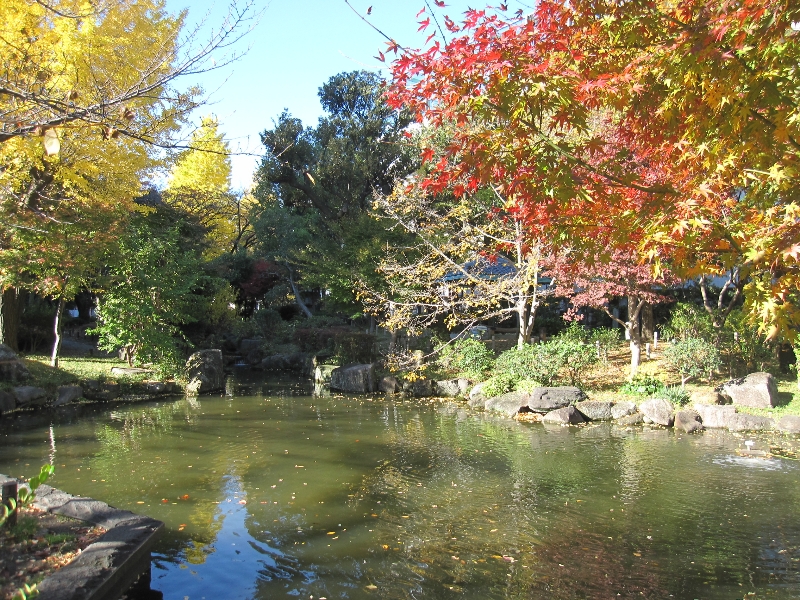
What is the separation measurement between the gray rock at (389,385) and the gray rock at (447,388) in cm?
98

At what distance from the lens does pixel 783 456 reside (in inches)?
307

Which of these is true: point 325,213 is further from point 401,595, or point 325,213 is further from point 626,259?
point 401,595

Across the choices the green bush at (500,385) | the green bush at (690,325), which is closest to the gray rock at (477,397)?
the green bush at (500,385)

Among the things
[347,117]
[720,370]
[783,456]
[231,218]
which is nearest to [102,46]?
[783,456]

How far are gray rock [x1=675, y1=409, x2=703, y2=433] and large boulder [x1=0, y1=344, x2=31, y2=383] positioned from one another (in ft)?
38.8

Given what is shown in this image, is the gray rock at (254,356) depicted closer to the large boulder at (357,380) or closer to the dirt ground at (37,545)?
the large boulder at (357,380)

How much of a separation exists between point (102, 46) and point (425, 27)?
808 cm

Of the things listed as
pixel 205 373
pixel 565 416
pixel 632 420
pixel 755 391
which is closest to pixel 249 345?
pixel 205 373

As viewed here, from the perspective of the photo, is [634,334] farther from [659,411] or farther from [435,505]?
[435,505]

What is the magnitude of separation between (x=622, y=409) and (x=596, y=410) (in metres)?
0.43

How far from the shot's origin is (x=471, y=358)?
13.6 metres

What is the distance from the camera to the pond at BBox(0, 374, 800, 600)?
4312mm

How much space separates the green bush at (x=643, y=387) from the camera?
37.1 feet

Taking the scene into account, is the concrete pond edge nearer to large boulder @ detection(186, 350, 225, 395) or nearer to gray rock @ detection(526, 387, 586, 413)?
gray rock @ detection(526, 387, 586, 413)
